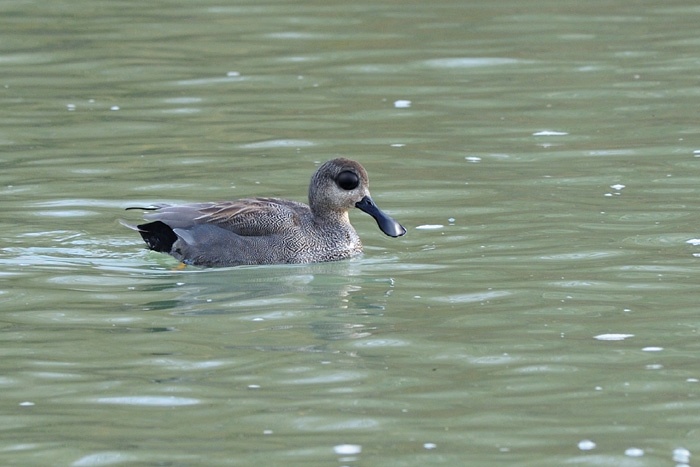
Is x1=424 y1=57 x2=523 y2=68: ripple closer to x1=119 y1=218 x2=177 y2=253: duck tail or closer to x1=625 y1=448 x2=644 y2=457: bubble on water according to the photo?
x1=119 y1=218 x2=177 y2=253: duck tail

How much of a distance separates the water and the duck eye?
656 mm

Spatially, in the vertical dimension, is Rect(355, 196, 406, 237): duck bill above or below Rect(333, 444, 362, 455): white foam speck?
above

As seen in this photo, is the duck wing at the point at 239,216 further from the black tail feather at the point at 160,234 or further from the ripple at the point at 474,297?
the ripple at the point at 474,297

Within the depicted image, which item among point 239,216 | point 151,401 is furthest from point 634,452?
point 239,216

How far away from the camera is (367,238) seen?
477 inches

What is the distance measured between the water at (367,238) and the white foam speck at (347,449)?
19 millimetres

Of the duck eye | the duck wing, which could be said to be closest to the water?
the duck wing

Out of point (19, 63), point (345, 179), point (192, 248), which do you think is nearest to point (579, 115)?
point (345, 179)

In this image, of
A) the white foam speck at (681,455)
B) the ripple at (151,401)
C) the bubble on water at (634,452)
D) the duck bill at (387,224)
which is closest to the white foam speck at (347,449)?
the ripple at (151,401)

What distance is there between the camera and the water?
24.0ft

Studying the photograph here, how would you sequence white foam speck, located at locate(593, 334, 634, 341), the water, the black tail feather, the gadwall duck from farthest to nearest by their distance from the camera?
the black tail feather < the gadwall duck < white foam speck, located at locate(593, 334, 634, 341) < the water

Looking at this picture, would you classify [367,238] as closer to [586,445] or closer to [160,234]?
[160,234]

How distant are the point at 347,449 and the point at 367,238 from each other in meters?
5.26

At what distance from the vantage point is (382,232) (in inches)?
477
